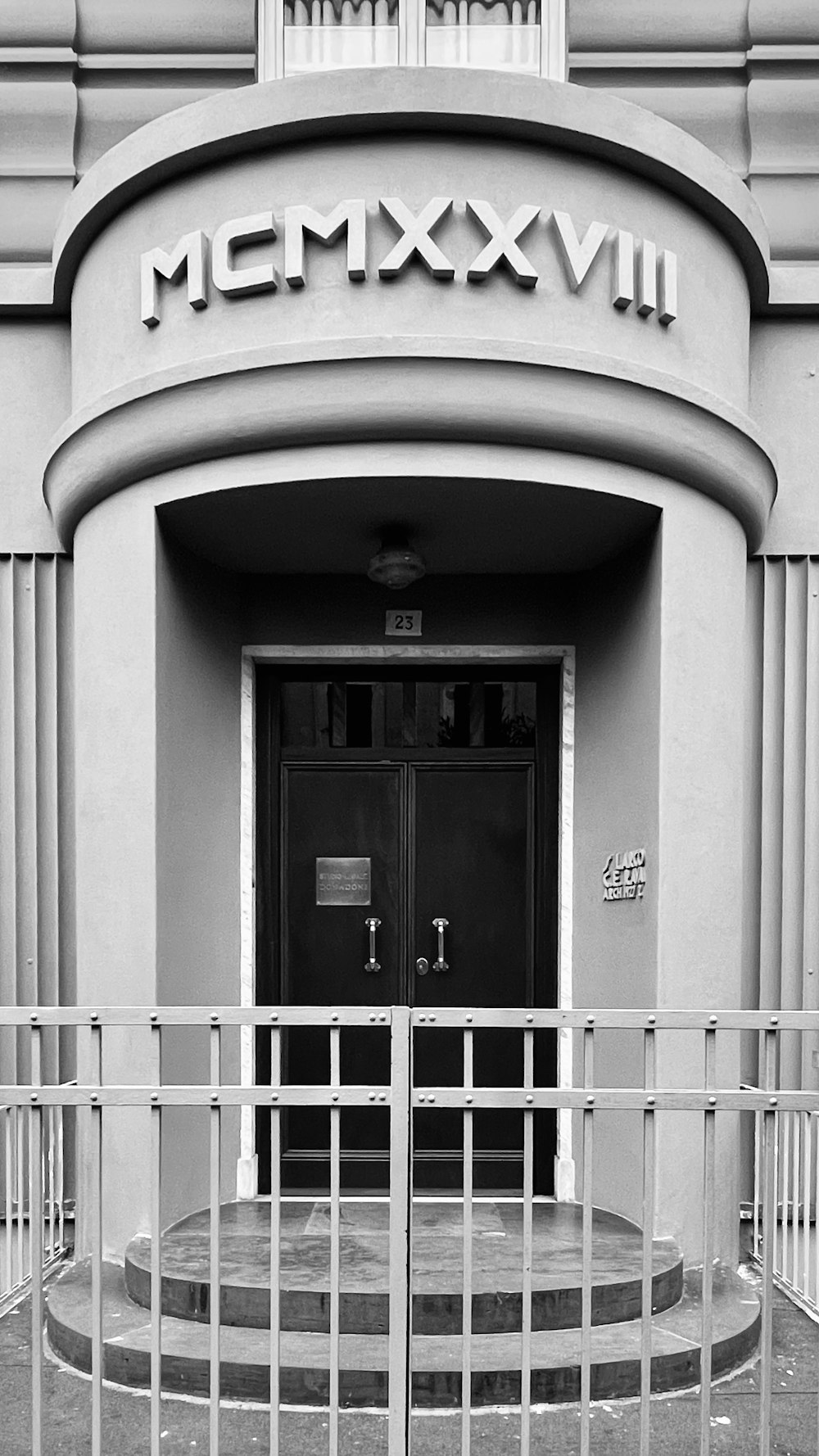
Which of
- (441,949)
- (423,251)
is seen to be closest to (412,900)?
(441,949)

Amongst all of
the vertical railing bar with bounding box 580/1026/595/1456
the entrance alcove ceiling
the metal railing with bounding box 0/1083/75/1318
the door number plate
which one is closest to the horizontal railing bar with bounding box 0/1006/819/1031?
the vertical railing bar with bounding box 580/1026/595/1456

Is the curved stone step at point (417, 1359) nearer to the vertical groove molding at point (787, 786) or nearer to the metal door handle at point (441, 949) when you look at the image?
the vertical groove molding at point (787, 786)

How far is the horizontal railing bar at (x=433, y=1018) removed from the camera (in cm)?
339

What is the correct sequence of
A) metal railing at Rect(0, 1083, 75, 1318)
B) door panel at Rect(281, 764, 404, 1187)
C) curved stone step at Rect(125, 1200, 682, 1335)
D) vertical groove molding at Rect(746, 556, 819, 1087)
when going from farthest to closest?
door panel at Rect(281, 764, 404, 1187)
vertical groove molding at Rect(746, 556, 819, 1087)
metal railing at Rect(0, 1083, 75, 1318)
curved stone step at Rect(125, 1200, 682, 1335)

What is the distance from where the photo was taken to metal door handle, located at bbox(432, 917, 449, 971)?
7109 millimetres

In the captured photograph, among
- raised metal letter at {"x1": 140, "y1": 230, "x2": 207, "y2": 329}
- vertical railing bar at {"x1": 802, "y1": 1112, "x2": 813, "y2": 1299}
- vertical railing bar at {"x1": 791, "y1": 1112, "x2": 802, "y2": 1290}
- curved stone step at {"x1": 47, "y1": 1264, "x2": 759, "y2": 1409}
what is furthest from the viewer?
raised metal letter at {"x1": 140, "y1": 230, "x2": 207, "y2": 329}

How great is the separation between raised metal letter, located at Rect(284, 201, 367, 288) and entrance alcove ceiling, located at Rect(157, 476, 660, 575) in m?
0.89

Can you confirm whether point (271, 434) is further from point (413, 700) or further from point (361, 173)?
point (413, 700)

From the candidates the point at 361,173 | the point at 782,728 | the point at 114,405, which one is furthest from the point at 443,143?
the point at 782,728

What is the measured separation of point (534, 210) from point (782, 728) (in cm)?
295

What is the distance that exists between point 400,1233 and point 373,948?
12.1 ft

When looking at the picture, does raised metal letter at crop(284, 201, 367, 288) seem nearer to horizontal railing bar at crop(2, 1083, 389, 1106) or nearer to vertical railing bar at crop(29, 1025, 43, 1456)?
vertical railing bar at crop(29, 1025, 43, 1456)

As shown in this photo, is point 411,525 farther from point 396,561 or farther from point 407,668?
point 407,668

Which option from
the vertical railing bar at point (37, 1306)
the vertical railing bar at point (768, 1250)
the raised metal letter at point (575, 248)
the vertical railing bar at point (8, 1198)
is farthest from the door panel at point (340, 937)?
the vertical railing bar at point (768, 1250)
